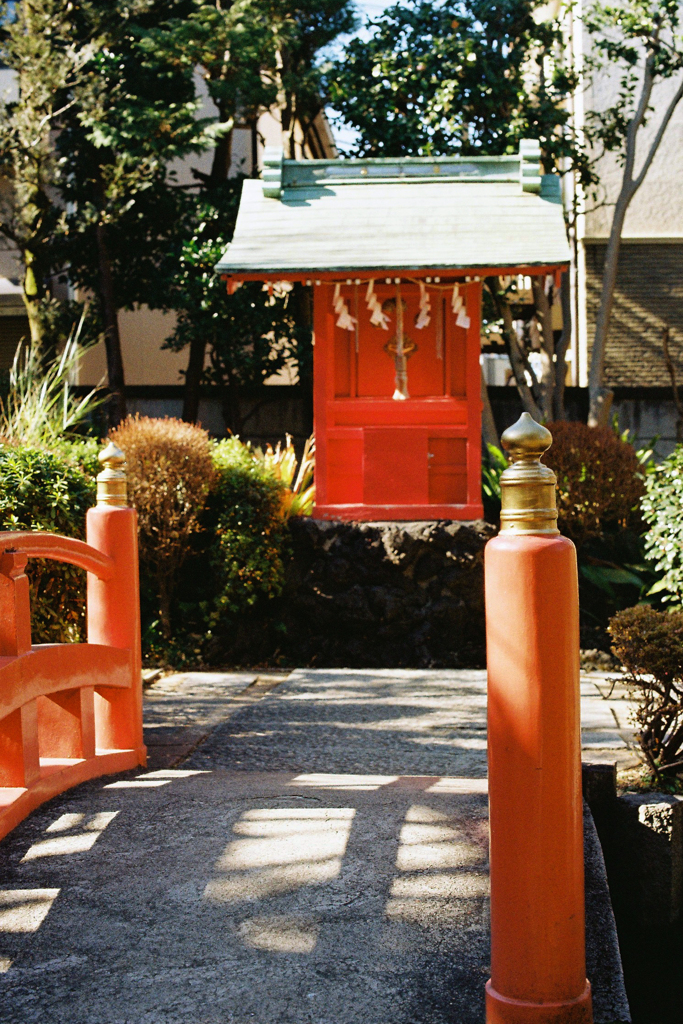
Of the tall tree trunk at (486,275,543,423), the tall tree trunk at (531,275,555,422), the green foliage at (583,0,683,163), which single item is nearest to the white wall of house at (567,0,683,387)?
the green foliage at (583,0,683,163)

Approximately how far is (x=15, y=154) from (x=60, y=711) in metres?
9.04

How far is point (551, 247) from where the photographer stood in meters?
7.99

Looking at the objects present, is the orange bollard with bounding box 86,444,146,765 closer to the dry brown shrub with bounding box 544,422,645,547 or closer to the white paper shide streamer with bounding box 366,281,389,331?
the white paper shide streamer with bounding box 366,281,389,331

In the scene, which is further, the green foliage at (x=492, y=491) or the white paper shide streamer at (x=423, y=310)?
the green foliage at (x=492, y=491)

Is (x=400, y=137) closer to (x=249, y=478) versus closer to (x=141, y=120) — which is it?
(x=141, y=120)

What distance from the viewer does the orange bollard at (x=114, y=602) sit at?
14.0 ft

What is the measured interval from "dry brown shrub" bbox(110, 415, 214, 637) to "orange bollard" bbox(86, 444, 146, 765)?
327 centimetres

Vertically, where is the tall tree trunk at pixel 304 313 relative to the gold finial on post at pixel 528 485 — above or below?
above

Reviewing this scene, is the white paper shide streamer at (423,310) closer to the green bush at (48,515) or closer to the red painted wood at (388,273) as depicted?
the red painted wood at (388,273)

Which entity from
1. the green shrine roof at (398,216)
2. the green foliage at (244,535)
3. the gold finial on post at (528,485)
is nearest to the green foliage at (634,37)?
the green shrine roof at (398,216)

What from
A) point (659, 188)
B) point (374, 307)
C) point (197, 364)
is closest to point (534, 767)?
point (374, 307)

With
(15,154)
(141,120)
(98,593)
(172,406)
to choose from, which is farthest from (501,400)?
(98,593)

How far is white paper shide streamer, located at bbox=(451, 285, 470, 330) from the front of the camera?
27.2 ft

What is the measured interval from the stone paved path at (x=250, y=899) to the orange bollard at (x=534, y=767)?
0.85 feet
